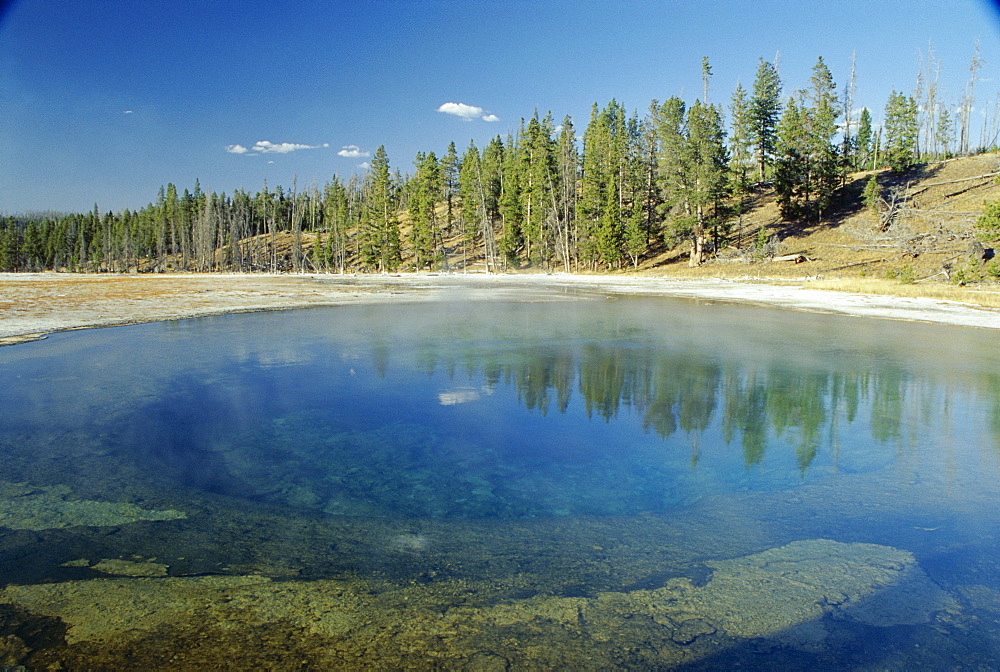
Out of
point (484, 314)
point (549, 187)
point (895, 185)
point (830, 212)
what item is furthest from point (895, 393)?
point (549, 187)

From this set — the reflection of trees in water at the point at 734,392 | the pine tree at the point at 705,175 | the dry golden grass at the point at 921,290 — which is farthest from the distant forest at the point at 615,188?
the reflection of trees in water at the point at 734,392

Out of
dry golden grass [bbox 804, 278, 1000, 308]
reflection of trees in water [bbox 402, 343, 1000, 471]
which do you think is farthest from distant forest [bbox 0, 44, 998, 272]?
reflection of trees in water [bbox 402, 343, 1000, 471]

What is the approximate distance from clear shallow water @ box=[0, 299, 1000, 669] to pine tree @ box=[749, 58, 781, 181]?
164 feet

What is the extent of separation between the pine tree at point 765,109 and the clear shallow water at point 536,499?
49838 millimetres

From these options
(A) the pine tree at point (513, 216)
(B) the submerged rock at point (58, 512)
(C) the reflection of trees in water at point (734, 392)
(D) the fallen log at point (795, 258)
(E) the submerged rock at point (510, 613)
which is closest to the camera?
(E) the submerged rock at point (510, 613)

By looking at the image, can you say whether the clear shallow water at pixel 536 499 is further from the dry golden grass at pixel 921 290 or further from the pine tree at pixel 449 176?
the pine tree at pixel 449 176

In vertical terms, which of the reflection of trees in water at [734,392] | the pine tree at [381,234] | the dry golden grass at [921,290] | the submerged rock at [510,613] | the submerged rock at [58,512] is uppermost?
the pine tree at [381,234]

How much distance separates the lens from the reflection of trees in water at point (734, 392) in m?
8.02

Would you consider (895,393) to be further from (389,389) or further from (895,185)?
(895,185)

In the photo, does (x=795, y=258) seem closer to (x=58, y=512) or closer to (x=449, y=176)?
(x=58, y=512)

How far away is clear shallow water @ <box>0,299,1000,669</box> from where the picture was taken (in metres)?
3.62

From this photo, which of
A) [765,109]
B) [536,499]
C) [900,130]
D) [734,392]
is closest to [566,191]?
[765,109]

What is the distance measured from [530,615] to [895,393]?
8.88m

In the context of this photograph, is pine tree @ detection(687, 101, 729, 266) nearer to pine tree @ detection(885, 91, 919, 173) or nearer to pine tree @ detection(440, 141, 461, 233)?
pine tree @ detection(885, 91, 919, 173)
